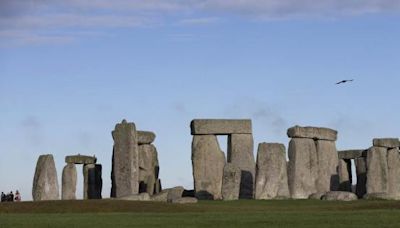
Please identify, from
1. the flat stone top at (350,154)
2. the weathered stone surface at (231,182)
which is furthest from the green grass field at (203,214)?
the flat stone top at (350,154)

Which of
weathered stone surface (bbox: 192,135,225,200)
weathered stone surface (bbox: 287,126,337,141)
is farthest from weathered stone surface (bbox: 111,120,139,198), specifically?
weathered stone surface (bbox: 287,126,337,141)

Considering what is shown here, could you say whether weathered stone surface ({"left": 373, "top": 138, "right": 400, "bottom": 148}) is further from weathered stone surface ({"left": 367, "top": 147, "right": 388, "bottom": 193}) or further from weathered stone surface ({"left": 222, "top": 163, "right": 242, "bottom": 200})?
weathered stone surface ({"left": 222, "top": 163, "right": 242, "bottom": 200})

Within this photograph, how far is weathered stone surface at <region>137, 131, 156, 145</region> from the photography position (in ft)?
182

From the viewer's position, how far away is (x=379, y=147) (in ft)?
176

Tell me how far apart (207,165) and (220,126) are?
6.12 feet

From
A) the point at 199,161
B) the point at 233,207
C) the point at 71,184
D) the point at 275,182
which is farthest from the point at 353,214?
the point at 71,184

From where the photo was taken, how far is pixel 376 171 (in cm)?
Result: 5278

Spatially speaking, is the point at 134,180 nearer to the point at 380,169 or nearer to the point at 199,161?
A: the point at 199,161

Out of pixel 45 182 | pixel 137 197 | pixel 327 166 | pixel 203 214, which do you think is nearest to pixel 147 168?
pixel 45 182

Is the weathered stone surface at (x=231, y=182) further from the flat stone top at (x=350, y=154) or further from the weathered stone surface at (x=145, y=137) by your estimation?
the flat stone top at (x=350, y=154)

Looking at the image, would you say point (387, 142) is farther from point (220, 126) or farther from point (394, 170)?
point (220, 126)

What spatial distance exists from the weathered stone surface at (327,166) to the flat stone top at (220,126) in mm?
3493

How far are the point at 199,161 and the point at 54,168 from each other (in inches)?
245

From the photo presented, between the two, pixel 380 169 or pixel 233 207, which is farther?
pixel 380 169
